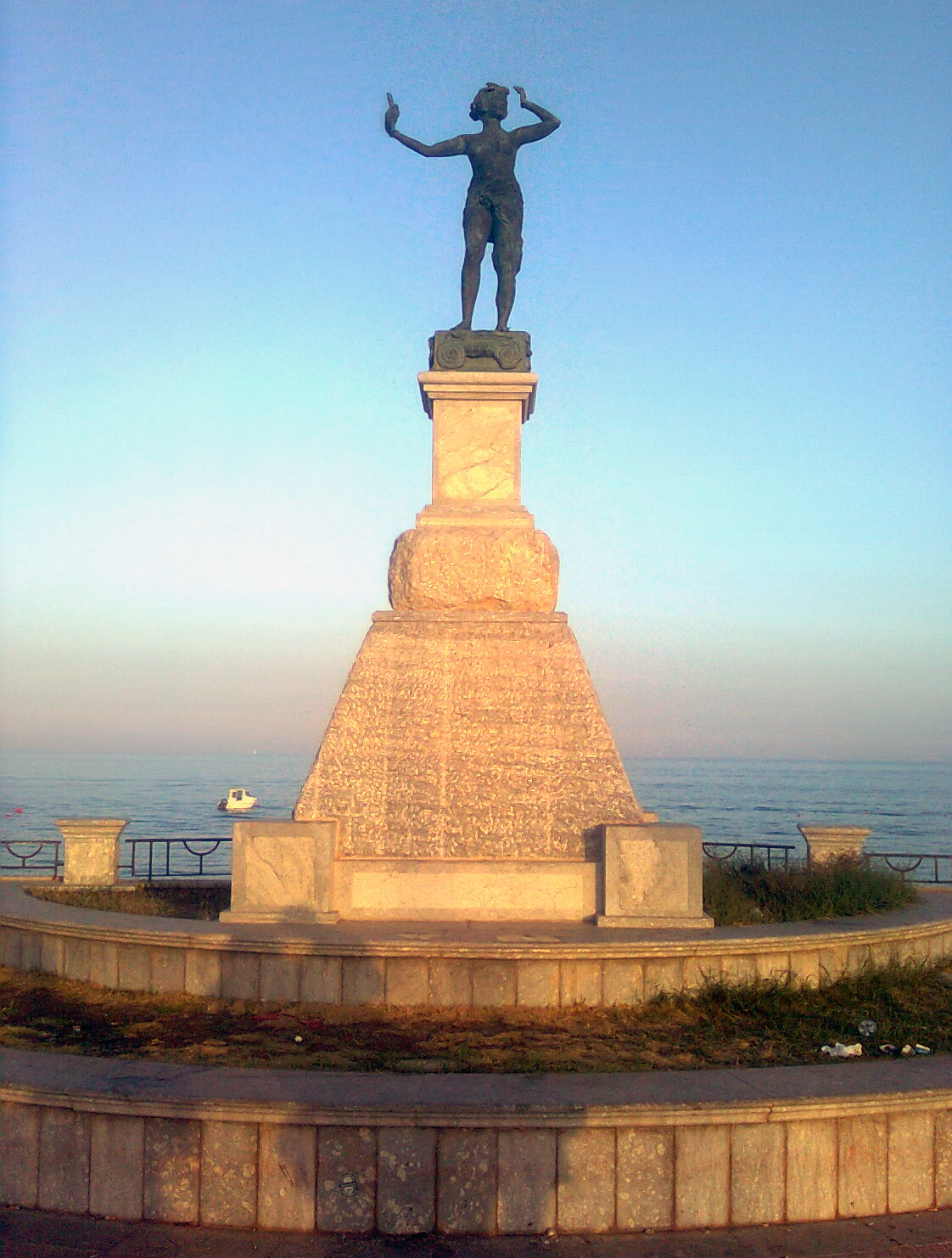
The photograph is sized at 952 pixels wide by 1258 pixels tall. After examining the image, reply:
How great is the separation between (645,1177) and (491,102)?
9523mm

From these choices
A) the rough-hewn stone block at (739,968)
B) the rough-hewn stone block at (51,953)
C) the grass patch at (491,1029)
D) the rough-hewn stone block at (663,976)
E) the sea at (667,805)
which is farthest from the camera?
the sea at (667,805)

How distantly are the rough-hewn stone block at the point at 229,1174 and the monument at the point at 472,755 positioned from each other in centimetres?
347

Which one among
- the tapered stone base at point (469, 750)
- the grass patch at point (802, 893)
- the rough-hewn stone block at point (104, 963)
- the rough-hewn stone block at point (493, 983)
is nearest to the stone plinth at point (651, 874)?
the tapered stone base at point (469, 750)

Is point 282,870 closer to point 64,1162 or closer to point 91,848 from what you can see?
point 64,1162

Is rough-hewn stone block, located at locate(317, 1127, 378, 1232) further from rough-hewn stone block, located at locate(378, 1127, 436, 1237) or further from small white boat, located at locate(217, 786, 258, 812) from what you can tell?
small white boat, located at locate(217, 786, 258, 812)

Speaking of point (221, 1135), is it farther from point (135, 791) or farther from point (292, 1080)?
point (135, 791)

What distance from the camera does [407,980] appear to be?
7.04m

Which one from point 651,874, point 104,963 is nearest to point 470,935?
point 651,874

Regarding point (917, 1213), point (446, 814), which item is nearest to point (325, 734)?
point (446, 814)

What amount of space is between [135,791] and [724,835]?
102 ft

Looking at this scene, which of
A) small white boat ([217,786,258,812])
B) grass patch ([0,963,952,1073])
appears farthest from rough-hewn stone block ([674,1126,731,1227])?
small white boat ([217,786,258,812])

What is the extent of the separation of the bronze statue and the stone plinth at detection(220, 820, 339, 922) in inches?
204

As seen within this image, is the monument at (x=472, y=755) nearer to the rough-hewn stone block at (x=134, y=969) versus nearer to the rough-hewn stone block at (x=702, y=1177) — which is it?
the rough-hewn stone block at (x=134, y=969)

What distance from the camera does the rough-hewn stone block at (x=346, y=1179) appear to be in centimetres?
448
